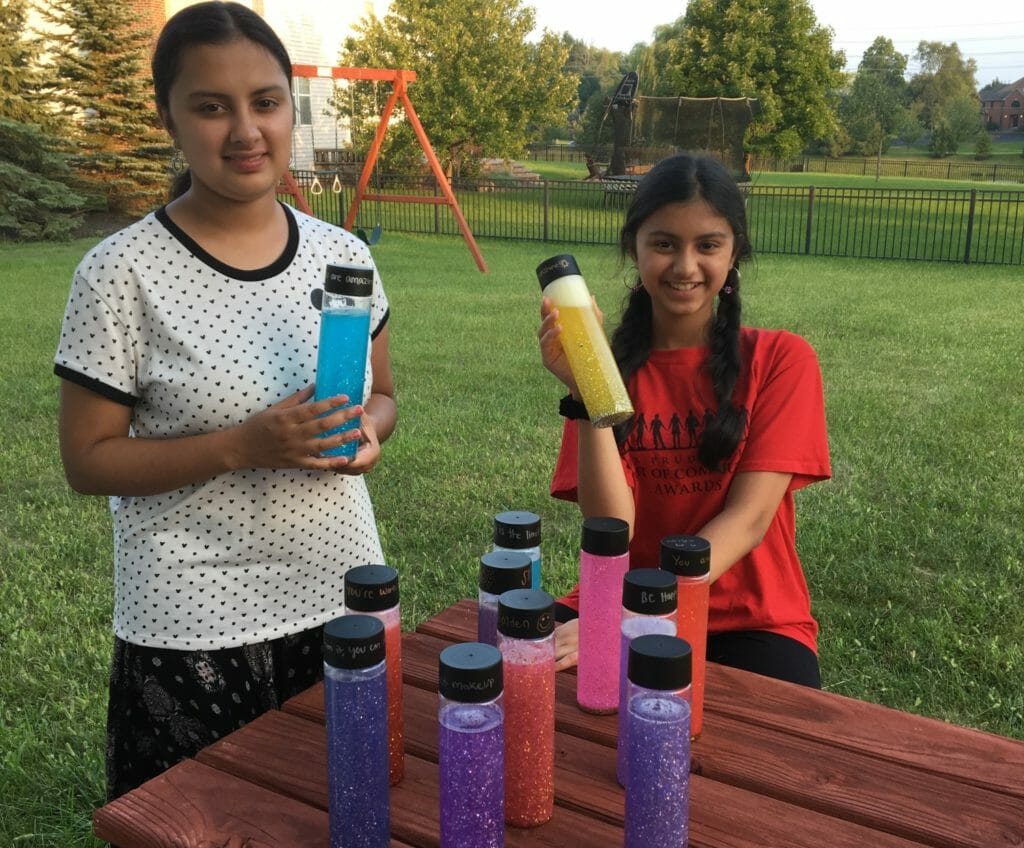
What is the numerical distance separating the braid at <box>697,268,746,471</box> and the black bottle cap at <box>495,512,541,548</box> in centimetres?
77

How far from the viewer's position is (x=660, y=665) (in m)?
1.16

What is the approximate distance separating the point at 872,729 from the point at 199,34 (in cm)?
163

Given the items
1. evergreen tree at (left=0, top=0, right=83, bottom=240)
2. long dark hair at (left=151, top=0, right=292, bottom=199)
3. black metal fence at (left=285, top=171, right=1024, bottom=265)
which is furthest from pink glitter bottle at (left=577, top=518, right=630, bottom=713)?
evergreen tree at (left=0, top=0, right=83, bottom=240)

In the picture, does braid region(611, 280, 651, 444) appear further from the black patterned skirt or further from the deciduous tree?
the deciduous tree

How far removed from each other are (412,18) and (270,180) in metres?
25.6

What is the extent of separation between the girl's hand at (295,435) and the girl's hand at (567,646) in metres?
0.52

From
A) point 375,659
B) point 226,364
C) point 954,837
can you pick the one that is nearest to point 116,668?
point 226,364

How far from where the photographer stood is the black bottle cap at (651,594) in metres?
1.34

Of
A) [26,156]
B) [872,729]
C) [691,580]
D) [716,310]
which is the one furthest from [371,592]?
[26,156]

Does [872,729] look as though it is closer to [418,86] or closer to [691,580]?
[691,580]

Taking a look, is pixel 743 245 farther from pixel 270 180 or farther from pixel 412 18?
pixel 412 18

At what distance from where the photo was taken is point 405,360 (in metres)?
7.31

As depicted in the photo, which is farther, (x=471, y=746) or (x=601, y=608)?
(x=601, y=608)

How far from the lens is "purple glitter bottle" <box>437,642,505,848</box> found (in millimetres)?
1142
